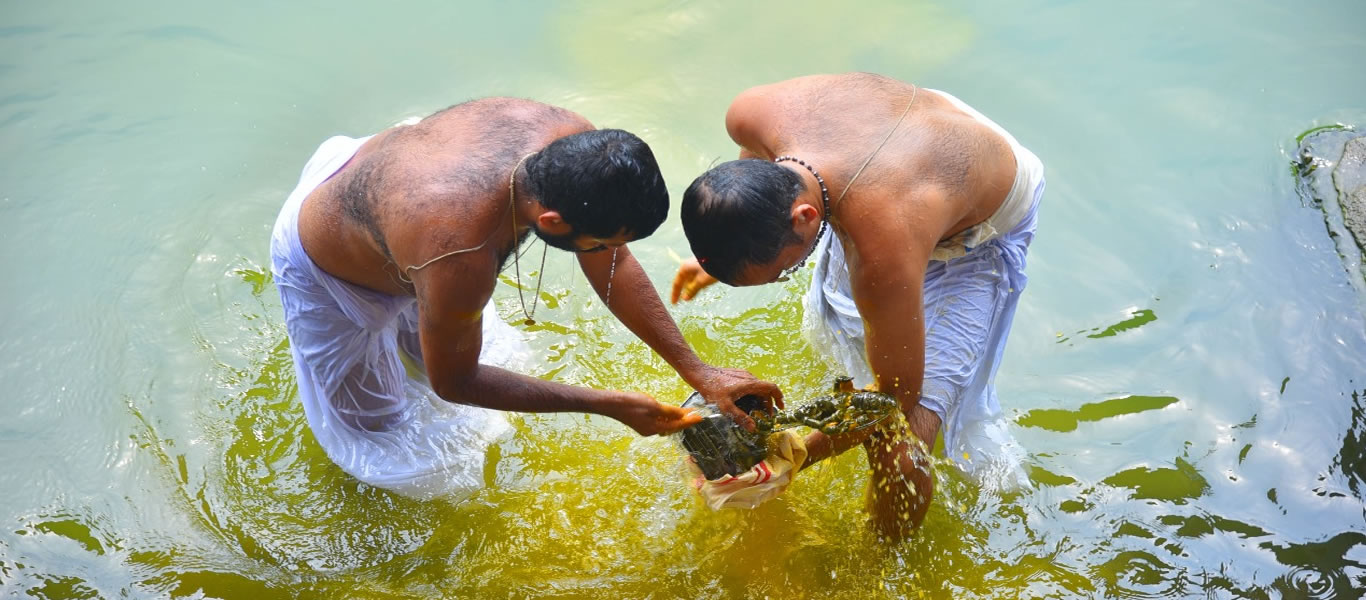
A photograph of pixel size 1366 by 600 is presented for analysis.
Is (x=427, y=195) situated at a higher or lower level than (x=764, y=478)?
higher

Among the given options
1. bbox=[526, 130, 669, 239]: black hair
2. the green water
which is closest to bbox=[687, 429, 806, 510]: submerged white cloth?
the green water

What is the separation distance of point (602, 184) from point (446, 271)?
0.41 metres

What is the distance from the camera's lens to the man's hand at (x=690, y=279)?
3094mm

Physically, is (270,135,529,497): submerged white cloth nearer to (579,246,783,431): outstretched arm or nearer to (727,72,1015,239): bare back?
(579,246,783,431): outstretched arm

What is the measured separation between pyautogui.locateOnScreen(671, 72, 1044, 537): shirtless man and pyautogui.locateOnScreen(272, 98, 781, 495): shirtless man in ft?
0.77

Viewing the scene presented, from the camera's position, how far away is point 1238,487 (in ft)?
10.7

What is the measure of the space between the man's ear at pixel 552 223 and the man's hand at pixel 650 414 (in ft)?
1.74

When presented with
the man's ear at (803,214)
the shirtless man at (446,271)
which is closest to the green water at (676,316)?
the shirtless man at (446,271)

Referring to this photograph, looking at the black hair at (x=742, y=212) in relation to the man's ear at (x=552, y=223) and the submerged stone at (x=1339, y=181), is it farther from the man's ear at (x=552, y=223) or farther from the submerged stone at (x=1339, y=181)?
the submerged stone at (x=1339, y=181)

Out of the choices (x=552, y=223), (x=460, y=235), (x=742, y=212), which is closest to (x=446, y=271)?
(x=460, y=235)

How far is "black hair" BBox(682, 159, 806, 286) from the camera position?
7.45 feet

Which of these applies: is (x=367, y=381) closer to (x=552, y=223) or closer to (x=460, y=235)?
(x=460, y=235)

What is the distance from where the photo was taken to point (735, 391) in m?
2.69

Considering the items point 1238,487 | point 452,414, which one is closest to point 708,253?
point 452,414
